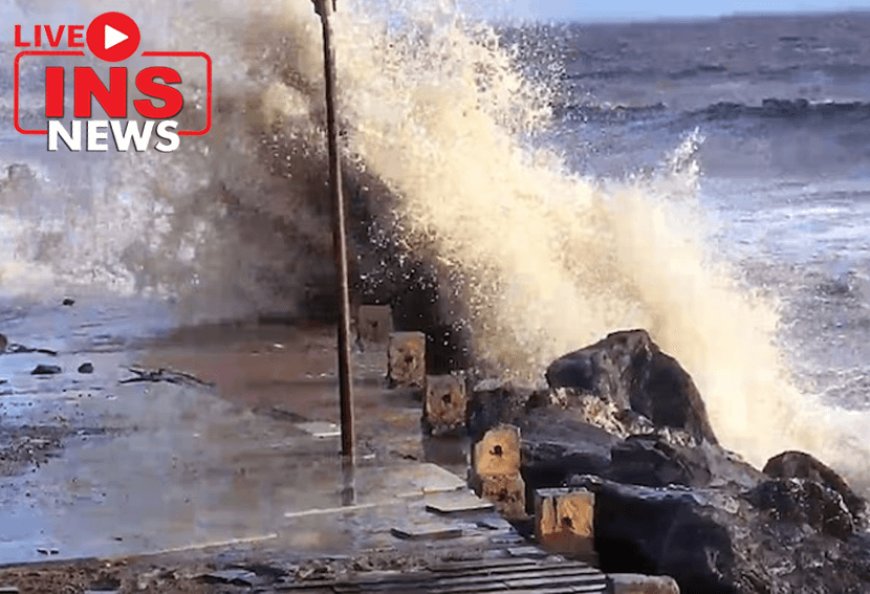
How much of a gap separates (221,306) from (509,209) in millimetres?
2092

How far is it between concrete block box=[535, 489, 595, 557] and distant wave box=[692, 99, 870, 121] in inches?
284

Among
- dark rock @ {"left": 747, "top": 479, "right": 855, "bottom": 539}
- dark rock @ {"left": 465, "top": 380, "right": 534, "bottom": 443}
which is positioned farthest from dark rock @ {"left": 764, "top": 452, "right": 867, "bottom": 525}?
dark rock @ {"left": 465, "top": 380, "right": 534, "bottom": 443}

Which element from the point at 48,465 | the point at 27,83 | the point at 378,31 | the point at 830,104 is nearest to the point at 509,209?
the point at 378,31

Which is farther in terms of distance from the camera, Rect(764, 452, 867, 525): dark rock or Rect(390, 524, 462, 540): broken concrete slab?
Rect(764, 452, 867, 525): dark rock

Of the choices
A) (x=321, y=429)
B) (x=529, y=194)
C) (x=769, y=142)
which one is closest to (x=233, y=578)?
(x=321, y=429)

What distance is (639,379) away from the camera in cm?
861

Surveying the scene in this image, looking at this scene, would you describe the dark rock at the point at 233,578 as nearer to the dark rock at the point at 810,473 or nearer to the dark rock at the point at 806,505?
the dark rock at the point at 806,505

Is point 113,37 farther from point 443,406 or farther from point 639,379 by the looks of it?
point 443,406

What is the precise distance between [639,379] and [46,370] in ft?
9.63

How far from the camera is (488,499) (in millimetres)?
5148

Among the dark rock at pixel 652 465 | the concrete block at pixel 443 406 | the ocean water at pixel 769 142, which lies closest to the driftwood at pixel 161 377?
the concrete block at pixel 443 406

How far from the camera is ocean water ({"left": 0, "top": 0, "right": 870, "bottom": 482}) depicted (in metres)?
11.0

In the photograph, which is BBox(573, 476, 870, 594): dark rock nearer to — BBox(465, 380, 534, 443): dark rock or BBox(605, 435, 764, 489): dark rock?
BBox(605, 435, 764, 489): dark rock

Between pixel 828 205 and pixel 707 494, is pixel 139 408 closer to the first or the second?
pixel 707 494
